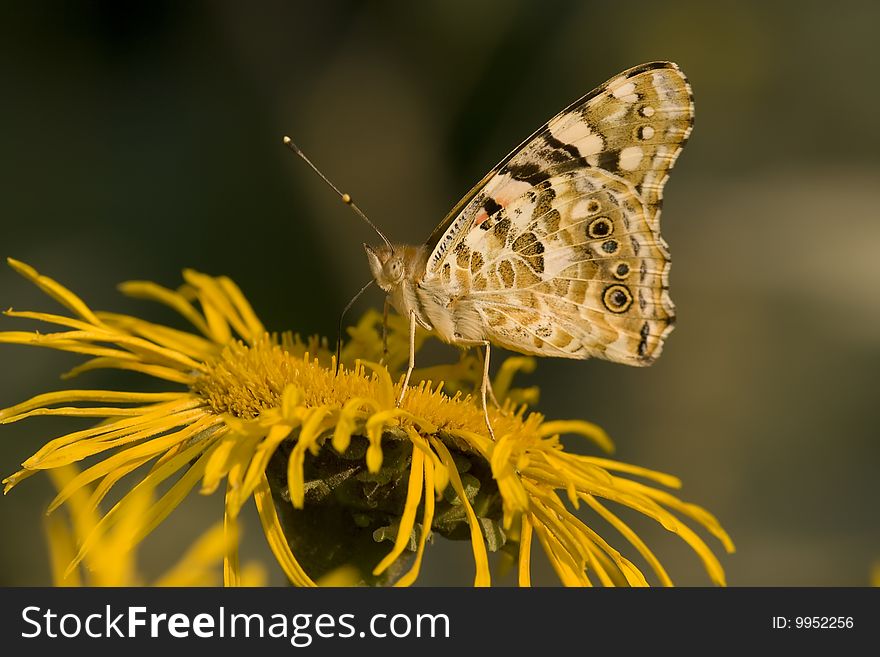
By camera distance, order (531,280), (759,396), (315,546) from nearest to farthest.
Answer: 1. (315,546)
2. (531,280)
3. (759,396)

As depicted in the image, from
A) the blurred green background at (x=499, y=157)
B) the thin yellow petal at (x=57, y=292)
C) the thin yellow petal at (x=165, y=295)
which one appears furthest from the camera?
the blurred green background at (x=499, y=157)

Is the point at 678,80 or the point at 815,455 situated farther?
the point at 815,455

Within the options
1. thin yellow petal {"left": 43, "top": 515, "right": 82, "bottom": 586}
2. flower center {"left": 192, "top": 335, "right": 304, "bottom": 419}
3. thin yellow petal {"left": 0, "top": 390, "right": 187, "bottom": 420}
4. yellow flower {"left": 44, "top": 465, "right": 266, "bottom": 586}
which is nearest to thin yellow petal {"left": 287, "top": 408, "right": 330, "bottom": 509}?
yellow flower {"left": 44, "top": 465, "right": 266, "bottom": 586}

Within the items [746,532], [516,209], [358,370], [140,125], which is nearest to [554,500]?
[358,370]

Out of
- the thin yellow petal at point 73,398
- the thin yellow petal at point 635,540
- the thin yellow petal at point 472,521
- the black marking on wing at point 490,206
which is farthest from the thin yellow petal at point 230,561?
the black marking on wing at point 490,206

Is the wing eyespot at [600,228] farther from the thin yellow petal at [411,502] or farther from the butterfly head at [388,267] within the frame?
the thin yellow petal at [411,502]

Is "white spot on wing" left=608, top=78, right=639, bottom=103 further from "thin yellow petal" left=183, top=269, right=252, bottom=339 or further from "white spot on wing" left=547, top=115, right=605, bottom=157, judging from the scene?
"thin yellow petal" left=183, top=269, right=252, bottom=339

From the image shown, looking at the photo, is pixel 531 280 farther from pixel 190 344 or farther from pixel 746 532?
pixel 746 532
